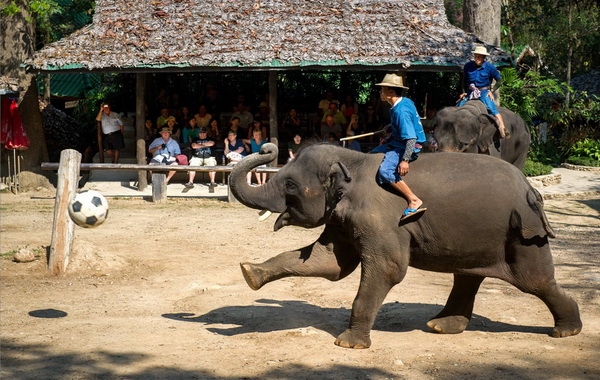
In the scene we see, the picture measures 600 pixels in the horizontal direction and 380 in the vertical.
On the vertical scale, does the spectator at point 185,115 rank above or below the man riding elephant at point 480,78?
below

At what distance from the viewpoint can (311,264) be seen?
808cm

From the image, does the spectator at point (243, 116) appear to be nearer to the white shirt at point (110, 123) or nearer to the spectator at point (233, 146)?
the spectator at point (233, 146)

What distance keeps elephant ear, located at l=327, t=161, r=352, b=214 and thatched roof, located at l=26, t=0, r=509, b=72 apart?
10971mm

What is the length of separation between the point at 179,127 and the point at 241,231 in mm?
7735

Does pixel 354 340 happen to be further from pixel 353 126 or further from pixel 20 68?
pixel 20 68

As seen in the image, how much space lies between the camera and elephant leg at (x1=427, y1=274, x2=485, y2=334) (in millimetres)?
8336

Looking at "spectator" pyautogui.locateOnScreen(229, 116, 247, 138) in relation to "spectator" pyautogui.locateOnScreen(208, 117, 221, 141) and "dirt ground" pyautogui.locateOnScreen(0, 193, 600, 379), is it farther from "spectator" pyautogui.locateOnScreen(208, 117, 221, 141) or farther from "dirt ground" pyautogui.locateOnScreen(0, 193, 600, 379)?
"dirt ground" pyautogui.locateOnScreen(0, 193, 600, 379)

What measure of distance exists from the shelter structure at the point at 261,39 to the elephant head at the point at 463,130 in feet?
21.6

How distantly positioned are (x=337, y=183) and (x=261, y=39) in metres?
11.9

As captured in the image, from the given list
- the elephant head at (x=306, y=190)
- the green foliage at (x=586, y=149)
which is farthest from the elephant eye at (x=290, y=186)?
the green foliage at (x=586, y=149)

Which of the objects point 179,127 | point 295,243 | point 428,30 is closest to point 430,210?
point 295,243

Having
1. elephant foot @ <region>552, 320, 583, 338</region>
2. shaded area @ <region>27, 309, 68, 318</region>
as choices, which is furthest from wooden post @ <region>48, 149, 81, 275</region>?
elephant foot @ <region>552, 320, 583, 338</region>

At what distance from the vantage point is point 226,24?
19.7 m

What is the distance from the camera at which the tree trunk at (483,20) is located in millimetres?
19297
